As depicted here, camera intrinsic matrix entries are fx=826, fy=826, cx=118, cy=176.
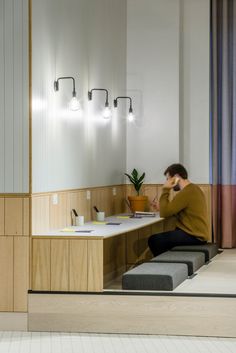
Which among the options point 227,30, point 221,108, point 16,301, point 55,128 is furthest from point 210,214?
point 16,301

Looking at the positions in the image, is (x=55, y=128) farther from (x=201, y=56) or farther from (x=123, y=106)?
(x=201, y=56)

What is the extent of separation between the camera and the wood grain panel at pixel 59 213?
21.3 feet

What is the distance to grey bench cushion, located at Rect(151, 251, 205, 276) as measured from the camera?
6.87 metres

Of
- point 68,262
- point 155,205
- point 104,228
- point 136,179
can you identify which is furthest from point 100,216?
point 68,262

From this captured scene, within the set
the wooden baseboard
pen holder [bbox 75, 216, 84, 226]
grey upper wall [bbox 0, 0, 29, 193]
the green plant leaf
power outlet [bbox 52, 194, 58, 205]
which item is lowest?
the wooden baseboard

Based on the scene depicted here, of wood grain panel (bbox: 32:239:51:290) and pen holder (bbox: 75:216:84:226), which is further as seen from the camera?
pen holder (bbox: 75:216:84:226)

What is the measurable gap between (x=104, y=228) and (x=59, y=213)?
39 centimetres

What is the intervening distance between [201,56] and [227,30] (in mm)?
481

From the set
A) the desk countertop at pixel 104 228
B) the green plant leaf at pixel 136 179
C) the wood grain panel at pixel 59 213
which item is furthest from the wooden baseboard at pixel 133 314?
the green plant leaf at pixel 136 179

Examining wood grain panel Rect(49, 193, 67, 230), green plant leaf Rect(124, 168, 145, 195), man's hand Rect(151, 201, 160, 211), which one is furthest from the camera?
man's hand Rect(151, 201, 160, 211)

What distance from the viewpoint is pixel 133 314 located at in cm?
586

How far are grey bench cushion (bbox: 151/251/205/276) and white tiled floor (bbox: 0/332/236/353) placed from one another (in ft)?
3.84

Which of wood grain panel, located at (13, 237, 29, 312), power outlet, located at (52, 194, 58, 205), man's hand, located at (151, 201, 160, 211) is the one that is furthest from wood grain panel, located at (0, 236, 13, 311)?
man's hand, located at (151, 201, 160, 211)

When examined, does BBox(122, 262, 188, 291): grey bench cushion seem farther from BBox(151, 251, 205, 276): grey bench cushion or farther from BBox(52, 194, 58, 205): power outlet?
BBox(52, 194, 58, 205): power outlet
